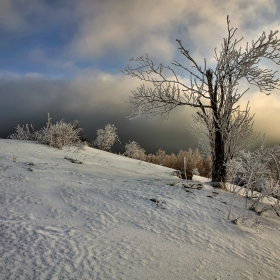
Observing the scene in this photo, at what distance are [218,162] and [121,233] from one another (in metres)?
4.12

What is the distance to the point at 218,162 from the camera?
21.0ft

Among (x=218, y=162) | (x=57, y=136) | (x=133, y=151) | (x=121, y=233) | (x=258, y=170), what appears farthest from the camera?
(x=133, y=151)

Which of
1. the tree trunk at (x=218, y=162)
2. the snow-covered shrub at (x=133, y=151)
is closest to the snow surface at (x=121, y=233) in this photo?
the tree trunk at (x=218, y=162)

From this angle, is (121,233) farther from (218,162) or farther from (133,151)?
(133,151)

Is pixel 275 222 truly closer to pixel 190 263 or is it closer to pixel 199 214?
pixel 199 214

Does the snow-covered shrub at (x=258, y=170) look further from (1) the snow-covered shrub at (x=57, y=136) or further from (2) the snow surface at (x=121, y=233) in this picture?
(1) the snow-covered shrub at (x=57, y=136)

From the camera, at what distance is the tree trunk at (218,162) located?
632cm

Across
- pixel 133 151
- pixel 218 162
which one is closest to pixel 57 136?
pixel 218 162

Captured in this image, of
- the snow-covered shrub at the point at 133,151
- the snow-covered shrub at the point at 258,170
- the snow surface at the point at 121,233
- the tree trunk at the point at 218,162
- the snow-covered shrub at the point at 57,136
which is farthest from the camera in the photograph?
the snow-covered shrub at the point at 133,151

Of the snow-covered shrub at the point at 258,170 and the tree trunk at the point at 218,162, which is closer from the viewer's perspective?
the snow-covered shrub at the point at 258,170

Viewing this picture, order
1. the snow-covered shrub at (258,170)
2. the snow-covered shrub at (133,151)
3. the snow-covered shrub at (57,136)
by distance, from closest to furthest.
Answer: the snow-covered shrub at (258,170) → the snow-covered shrub at (57,136) → the snow-covered shrub at (133,151)

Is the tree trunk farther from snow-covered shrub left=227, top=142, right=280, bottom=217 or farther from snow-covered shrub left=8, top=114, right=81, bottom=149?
snow-covered shrub left=8, top=114, right=81, bottom=149

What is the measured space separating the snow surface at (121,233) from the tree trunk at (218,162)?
4.35 feet

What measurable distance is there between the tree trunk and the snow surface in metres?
1.33
